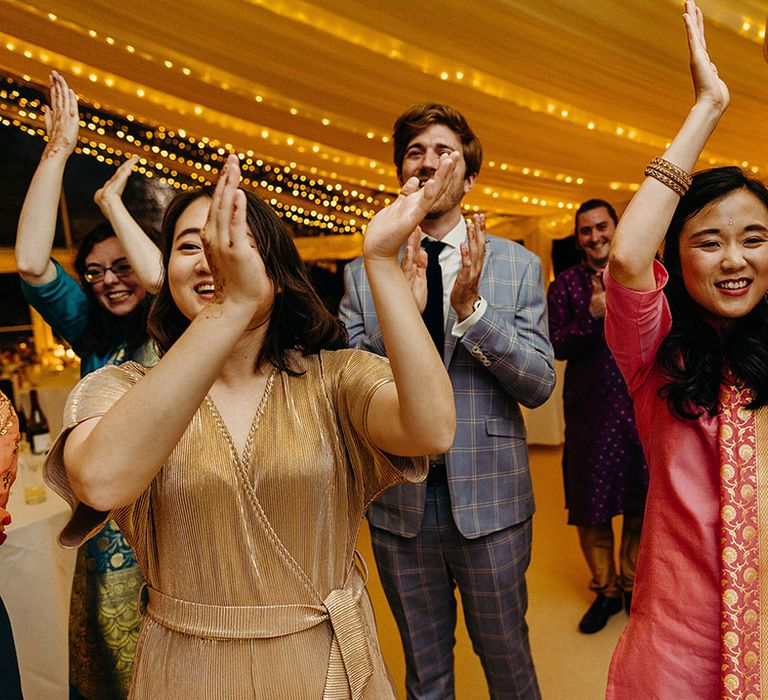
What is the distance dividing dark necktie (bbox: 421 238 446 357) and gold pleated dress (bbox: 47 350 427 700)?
619 mm

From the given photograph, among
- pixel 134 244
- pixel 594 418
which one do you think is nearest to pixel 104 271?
pixel 134 244

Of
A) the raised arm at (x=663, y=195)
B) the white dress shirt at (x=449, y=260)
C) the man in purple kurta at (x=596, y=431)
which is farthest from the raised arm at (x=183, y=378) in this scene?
the man in purple kurta at (x=596, y=431)

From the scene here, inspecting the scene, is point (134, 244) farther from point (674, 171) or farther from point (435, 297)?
point (674, 171)

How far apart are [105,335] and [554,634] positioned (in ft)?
6.74

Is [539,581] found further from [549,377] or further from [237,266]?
[237,266]

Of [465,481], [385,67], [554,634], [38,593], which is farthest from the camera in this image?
[554,634]

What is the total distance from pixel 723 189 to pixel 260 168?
3.91 meters

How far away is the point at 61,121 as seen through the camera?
1684 mm

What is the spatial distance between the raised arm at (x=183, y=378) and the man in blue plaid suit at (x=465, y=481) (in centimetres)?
84

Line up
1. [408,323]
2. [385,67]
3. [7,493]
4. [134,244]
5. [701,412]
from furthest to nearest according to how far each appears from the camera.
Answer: [385,67], [134,244], [7,493], [701,412], [408,323]

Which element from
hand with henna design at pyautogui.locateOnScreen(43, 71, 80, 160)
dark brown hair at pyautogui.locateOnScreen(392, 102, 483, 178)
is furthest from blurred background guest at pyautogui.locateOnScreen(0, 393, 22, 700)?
dark brown hair at pyautogui.locateOnScreen(392, 102, 483, 178)

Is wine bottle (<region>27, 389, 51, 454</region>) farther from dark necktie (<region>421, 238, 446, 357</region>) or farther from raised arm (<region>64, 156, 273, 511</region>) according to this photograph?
raised arm (<region>64, 156, 273, 511</region>)

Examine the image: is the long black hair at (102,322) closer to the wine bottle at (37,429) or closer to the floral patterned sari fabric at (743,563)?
the wine bottle at (37,429)

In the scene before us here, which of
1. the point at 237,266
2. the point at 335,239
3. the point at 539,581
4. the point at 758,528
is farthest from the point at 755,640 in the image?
the point at 335,239
